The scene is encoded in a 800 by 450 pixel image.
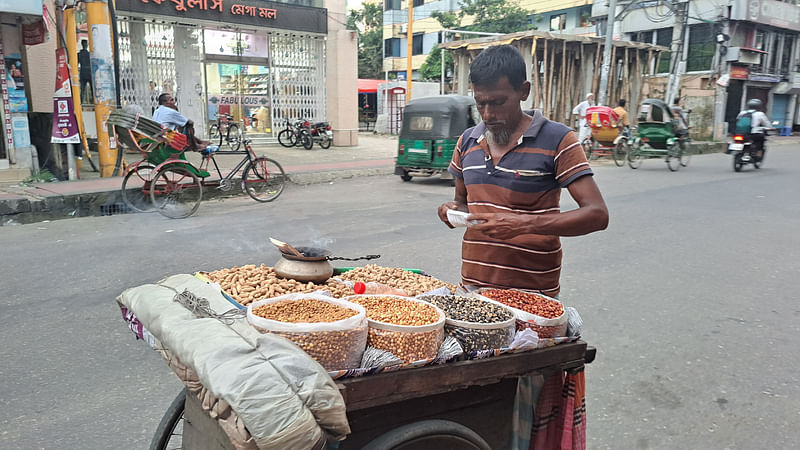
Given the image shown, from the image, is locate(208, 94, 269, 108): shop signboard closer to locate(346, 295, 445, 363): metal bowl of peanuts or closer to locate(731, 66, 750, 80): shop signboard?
locate(346, 295, 445, 363): metal bowl of peanuts

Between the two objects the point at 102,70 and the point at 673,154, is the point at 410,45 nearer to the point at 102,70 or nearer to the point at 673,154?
the point at 673,154

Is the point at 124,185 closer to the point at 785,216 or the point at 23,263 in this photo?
the point at 23,263

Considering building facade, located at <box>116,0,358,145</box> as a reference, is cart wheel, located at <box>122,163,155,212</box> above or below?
below

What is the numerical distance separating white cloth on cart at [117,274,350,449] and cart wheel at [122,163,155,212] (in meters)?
7.96

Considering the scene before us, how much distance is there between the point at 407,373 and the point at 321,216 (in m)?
7.01

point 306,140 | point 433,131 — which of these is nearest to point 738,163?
point 433,131

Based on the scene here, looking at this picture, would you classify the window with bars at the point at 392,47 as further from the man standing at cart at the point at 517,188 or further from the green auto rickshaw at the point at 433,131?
the man standing at cart at the point at 517,188

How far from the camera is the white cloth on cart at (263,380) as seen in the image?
1323 millimetres

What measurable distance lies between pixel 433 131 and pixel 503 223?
33.3ft

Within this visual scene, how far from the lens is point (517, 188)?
229cm

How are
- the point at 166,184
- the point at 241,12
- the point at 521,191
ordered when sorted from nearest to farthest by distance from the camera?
the point at 521,191 < the point at 166,184 < the point at 241,12

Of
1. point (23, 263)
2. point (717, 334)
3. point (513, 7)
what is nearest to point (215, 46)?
point (23, 263)

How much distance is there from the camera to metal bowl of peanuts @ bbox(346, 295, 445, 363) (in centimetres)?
172

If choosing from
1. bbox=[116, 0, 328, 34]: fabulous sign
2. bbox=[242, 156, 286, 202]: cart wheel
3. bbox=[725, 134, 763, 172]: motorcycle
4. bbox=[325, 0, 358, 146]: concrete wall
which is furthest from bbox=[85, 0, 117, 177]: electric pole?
bbox=[725, 134, 763, 172]: motorcycle
